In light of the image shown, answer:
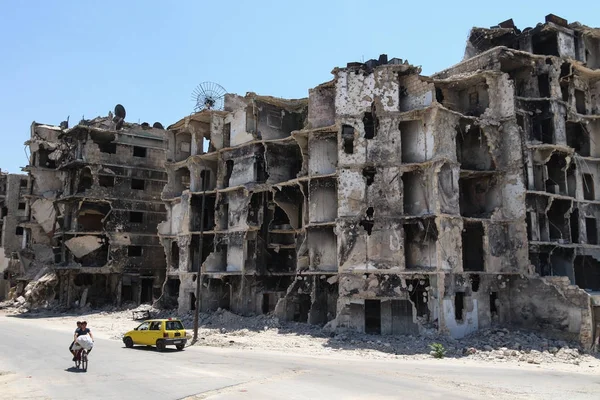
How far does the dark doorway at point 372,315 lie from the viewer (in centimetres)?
3259

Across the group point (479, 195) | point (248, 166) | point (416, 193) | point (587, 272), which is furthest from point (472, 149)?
point (248, 166)

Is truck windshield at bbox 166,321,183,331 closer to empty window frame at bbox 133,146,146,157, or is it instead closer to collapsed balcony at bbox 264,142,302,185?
collapsed balcony at bbox 264,142,302,185

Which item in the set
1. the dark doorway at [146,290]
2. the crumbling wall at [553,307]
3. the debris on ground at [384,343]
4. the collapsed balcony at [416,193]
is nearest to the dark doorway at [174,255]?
the dark doorway at [146,290]

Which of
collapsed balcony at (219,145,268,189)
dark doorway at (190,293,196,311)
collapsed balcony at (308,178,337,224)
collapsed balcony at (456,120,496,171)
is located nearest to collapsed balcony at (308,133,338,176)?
collapsed balcony at (308,178,337,224)

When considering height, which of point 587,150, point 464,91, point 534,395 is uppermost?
point 464,91

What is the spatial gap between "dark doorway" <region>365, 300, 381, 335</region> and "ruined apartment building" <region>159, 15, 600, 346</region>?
0.12 metres

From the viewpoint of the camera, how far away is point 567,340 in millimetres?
29984

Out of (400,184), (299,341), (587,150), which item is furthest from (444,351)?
(587,150)

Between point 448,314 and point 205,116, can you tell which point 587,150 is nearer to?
point 448,314

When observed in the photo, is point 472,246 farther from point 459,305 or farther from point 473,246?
point 459,305

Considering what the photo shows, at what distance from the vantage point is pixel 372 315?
32.8m

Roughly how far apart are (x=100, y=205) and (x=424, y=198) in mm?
31900

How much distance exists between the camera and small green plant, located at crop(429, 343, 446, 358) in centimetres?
2647

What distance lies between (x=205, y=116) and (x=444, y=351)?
2761cm
